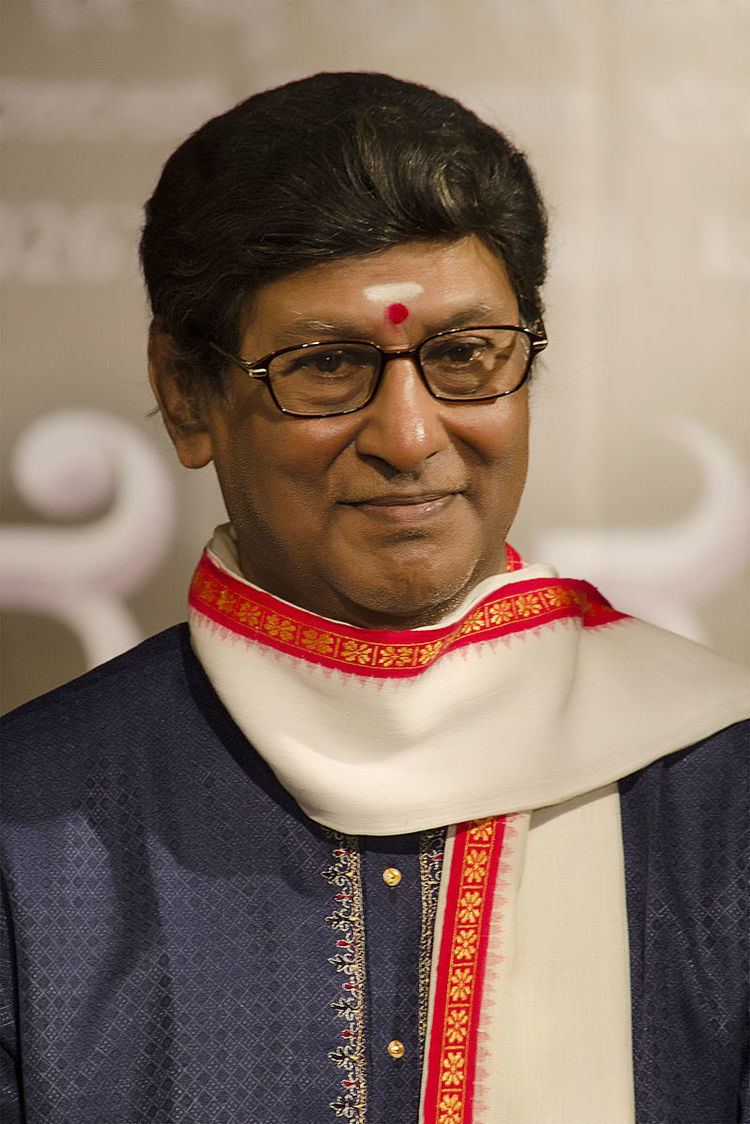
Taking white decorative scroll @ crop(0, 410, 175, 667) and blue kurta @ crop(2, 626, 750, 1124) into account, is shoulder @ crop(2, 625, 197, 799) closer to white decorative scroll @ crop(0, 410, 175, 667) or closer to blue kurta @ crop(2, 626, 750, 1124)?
blue kurta @ crop(2, 626, 750, 1124)

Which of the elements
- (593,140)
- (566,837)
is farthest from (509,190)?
(566,837)

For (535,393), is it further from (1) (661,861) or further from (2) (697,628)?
(1) (661,861)

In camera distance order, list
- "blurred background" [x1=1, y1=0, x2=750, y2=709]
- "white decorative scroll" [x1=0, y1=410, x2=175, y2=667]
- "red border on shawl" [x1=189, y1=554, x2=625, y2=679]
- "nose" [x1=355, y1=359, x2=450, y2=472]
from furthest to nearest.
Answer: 1. "white decorative scroll" [x1=0, y1=410, x2=175, y2=667]
2. "blurred background" [x1=1, y1=0, x2=750, y2=709]
3. "red border on shawl" [x1=189, y1=554, x2=625, y2=679]
4. "nose" [x1=355, y1=359, x2=450, y2=472]

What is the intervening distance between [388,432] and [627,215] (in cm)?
73

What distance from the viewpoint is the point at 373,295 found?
1.48 meters

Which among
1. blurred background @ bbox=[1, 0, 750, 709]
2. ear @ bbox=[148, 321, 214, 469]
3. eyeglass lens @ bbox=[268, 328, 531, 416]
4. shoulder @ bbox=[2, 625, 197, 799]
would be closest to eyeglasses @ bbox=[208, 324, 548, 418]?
eyeglass lens @ bbox=[268, 328, 531, 416]

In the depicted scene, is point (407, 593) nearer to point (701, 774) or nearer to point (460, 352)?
point (460, 352)

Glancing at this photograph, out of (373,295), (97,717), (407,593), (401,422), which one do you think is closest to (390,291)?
(373,295)

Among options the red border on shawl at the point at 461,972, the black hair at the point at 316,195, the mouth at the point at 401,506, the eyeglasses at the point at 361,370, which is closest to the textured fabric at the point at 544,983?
the red border on shawl at the point at 461,972

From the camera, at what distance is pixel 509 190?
1.58m

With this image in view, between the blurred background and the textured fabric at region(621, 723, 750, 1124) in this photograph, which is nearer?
the textured fabric at region(621, 723, 750, 1124)

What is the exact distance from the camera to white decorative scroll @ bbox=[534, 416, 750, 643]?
2.07 metres

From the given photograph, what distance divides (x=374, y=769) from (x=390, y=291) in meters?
0.47

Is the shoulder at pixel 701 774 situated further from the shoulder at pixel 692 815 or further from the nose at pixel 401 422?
the nose at pixel 401 422
